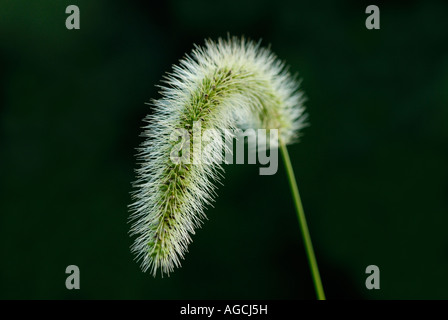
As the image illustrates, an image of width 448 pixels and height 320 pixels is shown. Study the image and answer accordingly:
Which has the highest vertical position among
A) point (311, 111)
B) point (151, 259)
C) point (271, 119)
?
point (311, 111)

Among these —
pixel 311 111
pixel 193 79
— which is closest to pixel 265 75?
pixel 193 79

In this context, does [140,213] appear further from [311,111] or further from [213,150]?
[311,111]

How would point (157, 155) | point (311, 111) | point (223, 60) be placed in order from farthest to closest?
point (311, 111) < point (223, 60) < point (157, 155)

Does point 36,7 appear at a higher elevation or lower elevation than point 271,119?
higher

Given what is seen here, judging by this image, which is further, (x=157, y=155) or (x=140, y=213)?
(x=157, y=155)

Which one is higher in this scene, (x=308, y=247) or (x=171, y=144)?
(x=171, y=144)

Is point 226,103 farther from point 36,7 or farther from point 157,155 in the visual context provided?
point 36,7

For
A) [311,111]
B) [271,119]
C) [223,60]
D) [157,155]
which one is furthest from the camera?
[311,111]
